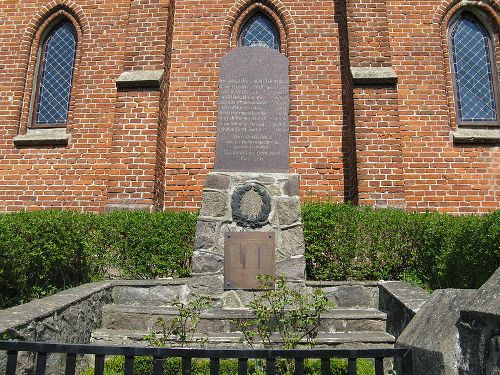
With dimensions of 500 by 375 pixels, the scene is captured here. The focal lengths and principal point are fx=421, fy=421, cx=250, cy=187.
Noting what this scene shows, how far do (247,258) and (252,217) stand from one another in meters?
0.53

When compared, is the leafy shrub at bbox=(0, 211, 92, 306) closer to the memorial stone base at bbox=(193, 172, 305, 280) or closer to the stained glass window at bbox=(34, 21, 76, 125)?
the memorial stone base at bbox=(193, 172, 305, 280)

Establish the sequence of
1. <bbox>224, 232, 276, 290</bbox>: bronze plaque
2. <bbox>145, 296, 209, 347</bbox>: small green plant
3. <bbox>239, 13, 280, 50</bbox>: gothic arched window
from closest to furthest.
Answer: <bbox>145, 296, 209, 347</bbox>: small green plant, <bbox>224, 232, 276, 290</bbox>: bronze plaque, <bbox>239, 13, 280, 50</bbox>: gothic arched window

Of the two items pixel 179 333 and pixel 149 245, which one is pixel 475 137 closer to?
pixel 149 245

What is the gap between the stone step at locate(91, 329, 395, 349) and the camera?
4.23 metres

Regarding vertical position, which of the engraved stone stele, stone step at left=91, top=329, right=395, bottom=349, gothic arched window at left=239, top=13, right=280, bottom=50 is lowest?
stone step at left=91, top=329, right=395, bottom=349

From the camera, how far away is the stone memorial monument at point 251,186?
5.36 metres

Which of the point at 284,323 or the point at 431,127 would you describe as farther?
the point at 431,127

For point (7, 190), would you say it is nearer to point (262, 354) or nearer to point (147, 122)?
point (147, 122)

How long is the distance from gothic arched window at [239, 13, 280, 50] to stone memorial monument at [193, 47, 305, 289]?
3.82 m

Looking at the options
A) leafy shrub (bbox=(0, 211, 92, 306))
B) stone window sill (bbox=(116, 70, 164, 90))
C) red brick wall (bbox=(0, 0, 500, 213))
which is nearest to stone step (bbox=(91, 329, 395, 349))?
leafy shrub (bbox=(0, 211, 92, 306))

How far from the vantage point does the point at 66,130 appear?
937 centimetres

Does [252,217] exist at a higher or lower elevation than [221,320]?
higher

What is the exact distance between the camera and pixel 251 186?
5.54 m

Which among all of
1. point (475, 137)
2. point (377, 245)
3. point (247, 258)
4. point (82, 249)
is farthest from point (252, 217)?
point (475, 137)
